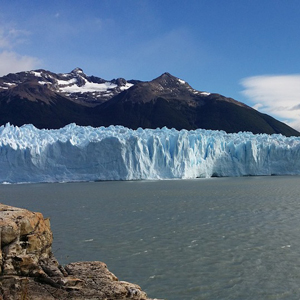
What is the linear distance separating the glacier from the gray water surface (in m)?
15.1

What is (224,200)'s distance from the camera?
52.7ft

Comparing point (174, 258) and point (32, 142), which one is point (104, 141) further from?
point (174, 258)

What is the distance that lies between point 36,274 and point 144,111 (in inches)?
3242

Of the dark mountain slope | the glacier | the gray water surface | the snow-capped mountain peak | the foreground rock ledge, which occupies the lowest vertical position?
the gray water surface

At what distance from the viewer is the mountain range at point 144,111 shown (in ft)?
261

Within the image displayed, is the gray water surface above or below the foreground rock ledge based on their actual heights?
below

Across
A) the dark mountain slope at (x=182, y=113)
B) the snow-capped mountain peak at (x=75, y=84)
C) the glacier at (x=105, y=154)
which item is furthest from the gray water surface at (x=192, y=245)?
the snow-capped mountain peak at (x=75, y=84)

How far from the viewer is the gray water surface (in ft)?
18.8

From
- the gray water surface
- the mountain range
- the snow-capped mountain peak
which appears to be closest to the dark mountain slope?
the mountain range

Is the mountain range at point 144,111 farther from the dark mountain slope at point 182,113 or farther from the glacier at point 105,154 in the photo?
the glacier at point 105,154

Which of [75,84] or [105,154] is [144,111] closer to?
[75,84]

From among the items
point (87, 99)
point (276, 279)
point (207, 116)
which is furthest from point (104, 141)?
point (87, 99)

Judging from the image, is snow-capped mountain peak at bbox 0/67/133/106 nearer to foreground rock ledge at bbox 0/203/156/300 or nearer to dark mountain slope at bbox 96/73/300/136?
dark mountain slope at bbox 96/73/300/136

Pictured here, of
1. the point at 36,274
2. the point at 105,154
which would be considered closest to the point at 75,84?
the point at 105,154
